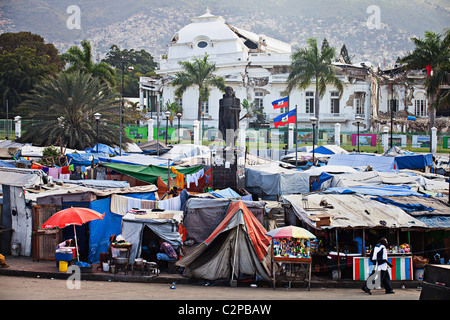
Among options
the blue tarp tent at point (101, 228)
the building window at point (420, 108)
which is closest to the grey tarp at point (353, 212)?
the blue tarp tent at point (101, 228)

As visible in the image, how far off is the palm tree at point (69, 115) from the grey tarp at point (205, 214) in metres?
18.8

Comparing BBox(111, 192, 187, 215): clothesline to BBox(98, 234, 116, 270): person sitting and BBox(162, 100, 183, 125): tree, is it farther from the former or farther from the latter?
BBox(162, 100, 183, 125): tree

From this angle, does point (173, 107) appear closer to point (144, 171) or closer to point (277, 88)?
point (277, 88)

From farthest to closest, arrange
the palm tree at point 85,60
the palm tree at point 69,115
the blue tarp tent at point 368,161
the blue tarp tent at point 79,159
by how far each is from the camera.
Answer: the palm tree at point 85,60 → the palm tree at point 69,115 → the blue tarp tent at point 79,159 → the blue tarp tent at point 368,161

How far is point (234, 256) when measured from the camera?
11953 mm

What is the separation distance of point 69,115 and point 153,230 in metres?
22.6

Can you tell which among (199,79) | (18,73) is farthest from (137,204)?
(18,73)

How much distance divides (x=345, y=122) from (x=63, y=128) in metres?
32.2

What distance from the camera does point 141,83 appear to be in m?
62.1

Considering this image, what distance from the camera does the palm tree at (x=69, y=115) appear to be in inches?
1296

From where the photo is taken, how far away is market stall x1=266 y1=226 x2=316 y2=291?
457 inches

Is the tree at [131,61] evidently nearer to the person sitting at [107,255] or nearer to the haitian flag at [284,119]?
the haitian flag at [284,119]

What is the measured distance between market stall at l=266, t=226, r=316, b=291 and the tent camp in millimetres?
421

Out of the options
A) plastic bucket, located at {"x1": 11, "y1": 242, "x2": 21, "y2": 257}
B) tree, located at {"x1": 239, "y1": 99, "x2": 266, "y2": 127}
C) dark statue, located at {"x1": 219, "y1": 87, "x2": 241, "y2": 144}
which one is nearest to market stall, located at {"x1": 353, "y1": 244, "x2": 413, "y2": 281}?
plastic bucket, located at {"x1": 11, "y1": 242, "x2": 21, "y2": 257}
